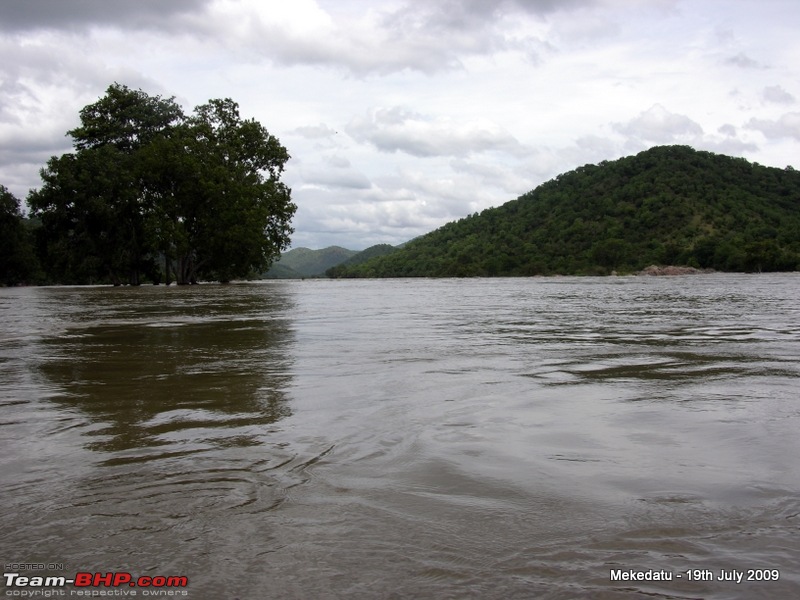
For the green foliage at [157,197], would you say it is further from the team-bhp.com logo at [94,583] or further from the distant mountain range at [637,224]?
the team-bhp.com logo at [94,583]

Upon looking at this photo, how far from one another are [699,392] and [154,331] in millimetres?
8777

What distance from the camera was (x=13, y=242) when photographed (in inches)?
1927

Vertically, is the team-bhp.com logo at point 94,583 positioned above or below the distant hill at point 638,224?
below

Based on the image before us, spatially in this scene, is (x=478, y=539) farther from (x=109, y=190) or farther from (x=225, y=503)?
(x=109, y=190)

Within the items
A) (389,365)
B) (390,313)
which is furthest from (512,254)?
(389,365)

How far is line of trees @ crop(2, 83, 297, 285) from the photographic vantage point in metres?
40.2

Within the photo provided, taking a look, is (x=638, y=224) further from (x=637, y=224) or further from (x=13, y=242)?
(x=13, y=242)

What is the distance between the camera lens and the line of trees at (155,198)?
4022 centimetres

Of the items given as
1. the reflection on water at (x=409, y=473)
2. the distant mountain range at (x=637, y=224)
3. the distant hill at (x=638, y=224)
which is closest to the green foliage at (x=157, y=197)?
the distant mountain range at (x=637, y=224)

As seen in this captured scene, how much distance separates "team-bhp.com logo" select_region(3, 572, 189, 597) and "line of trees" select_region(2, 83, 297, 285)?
136ft

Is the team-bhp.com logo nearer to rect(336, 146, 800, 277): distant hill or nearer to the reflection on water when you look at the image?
the reflection on water

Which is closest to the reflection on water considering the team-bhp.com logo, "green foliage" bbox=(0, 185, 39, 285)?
the team-bhp.com logo

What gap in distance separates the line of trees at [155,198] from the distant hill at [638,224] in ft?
176

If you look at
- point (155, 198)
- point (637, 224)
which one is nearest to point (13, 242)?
point (155, 198)
